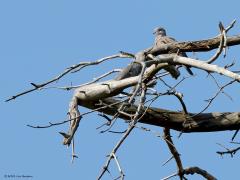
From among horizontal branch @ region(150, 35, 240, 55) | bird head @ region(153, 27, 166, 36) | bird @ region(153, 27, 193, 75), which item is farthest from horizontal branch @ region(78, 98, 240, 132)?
bird head @ region(153, 27, 166, 36)

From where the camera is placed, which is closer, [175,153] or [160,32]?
[175,153]

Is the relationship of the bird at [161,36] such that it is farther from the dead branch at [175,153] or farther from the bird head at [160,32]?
the dead branch at [175,153]

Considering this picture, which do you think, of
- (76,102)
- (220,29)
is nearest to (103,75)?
(76,102)

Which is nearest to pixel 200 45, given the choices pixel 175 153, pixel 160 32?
pixel 175 153

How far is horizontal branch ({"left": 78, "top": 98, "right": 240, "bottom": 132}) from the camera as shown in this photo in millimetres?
6789

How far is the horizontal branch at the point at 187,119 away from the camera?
6.79 m

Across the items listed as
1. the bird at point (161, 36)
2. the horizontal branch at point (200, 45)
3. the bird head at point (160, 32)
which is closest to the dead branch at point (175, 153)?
the horizontal branch at point (200, 45)

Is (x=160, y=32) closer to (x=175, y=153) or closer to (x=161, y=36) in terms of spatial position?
(x=161, y=36)

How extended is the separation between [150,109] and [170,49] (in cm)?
57

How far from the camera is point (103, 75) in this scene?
6840 mm

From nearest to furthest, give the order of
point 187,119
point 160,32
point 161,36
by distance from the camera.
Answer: point 187,119 < point 161,36 < point 160,32

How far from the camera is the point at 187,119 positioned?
22.3 feet

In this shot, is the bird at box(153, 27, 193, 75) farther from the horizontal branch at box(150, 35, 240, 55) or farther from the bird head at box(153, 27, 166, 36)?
the horizontal branch at box(150, 35, 240, 55)

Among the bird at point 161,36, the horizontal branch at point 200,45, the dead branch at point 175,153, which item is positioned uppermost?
A: the bird at point 161,36
